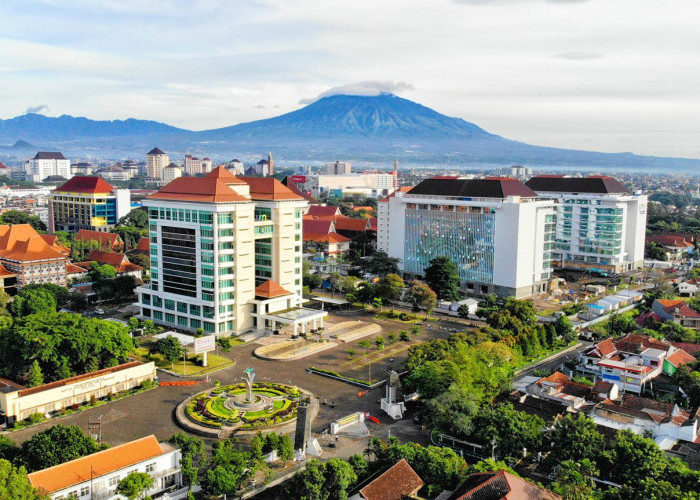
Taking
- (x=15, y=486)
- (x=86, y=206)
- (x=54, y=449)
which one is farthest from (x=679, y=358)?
(x=86, y=206)

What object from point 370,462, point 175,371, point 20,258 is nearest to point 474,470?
point 370,462

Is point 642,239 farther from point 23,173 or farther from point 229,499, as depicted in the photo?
point 23,173

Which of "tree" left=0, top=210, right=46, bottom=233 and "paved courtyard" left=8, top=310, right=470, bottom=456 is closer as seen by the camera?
"paved courtyard" left=8, top=310, right=470, bottom=456

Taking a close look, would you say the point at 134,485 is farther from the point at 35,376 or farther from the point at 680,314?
the point at 680,314

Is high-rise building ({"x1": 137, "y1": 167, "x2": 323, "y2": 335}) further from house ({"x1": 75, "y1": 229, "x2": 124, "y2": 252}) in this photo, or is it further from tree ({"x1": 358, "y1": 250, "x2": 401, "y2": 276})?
house ({"x1": 75, "y1": 229, "x2": 124, "y2": 252})

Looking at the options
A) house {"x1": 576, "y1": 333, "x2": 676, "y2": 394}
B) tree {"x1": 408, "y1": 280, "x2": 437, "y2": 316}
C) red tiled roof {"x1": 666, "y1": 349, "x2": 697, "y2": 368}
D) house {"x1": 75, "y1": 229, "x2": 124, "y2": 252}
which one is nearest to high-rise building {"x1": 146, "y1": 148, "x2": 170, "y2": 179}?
house {"x1": 75, "y1": 229, "x2": 124, "y2": 252}

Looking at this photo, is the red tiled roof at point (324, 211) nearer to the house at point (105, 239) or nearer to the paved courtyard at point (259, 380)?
Result: the house at point (105, 239)

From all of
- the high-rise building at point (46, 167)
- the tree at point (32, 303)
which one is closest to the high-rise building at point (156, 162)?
the high-rise building at point (46, 167)
